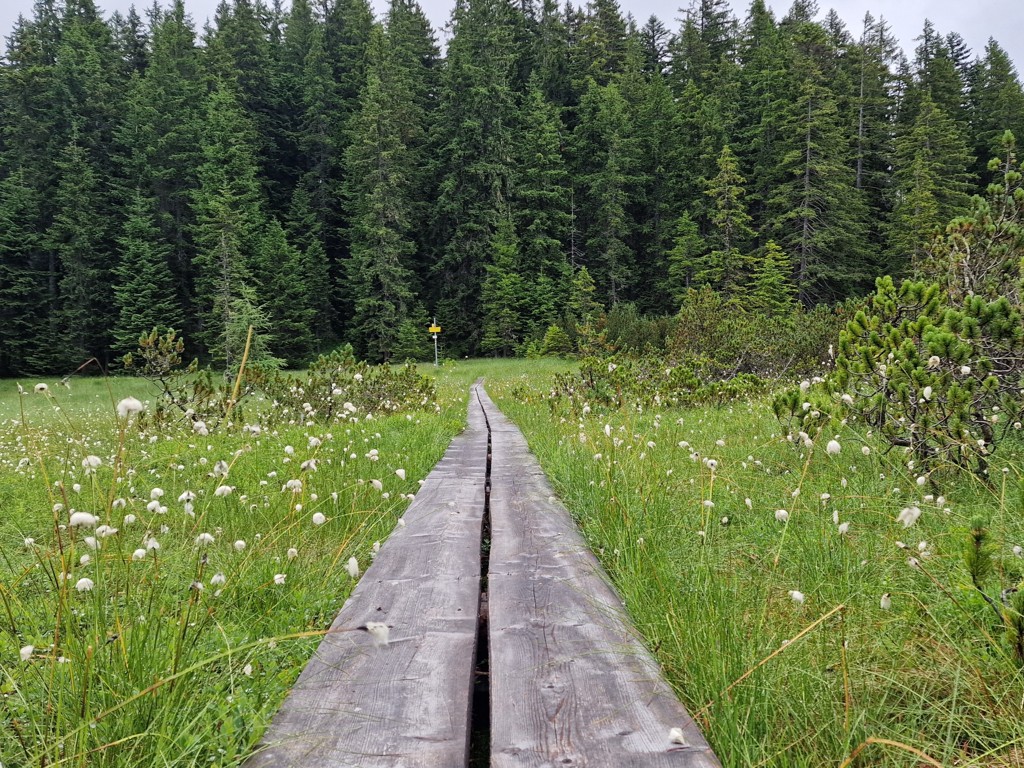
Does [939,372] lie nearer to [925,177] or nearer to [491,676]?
[491,676]

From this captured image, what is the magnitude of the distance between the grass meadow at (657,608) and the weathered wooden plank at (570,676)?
121 mm

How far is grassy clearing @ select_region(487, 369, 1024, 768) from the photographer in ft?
4.32

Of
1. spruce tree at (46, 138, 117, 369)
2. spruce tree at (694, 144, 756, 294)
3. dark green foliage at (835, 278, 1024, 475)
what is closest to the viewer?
dark green foliage at (835, 278, 1024, 475)

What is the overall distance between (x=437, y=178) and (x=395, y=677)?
45.6 meters

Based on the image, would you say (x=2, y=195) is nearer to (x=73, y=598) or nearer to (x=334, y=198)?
(x=334, y=198)

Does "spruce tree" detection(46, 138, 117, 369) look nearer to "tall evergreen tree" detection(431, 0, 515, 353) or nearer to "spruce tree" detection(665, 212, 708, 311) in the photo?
"tall evergreen tree" detection(431, 0, 515, 353)

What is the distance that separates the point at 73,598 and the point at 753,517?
3.72m

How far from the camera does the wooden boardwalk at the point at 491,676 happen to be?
3.97ft

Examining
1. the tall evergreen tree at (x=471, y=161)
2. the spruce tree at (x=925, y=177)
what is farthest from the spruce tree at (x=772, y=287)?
the tall evergreen tree at (x=471, y=161)

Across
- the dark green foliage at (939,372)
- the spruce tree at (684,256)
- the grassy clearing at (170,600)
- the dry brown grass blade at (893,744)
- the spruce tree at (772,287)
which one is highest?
the spruce tree at (684,256)

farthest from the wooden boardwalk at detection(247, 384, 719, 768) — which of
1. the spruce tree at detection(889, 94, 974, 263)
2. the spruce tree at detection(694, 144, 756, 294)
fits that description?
the spruce tree at detection(889, 94, 974, 263)

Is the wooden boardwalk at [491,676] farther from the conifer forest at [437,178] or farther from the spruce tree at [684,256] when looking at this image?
the spruce tree at [684,256]

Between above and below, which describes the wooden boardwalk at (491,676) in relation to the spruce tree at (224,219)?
below

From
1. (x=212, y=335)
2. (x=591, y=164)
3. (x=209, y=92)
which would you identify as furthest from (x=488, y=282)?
(x=209, y=92)
